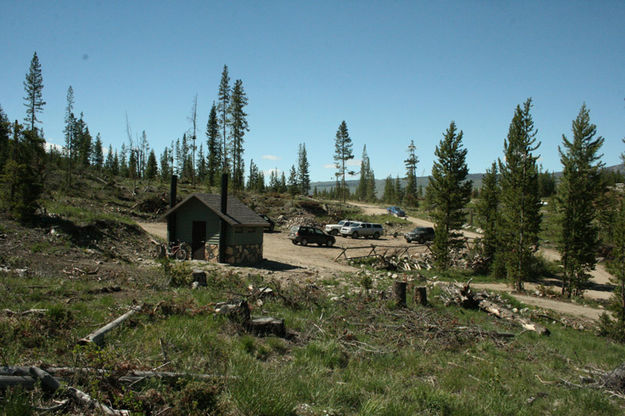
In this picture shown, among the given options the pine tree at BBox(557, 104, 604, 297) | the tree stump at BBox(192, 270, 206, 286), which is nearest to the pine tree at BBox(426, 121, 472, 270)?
the pine tree at BBox(557, 104, 604, 297)

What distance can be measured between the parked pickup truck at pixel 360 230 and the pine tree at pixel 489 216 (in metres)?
12.5

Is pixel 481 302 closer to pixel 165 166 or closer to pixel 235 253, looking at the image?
pixel 235 253

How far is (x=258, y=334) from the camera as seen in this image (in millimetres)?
7520

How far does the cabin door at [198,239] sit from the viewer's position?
20.8m

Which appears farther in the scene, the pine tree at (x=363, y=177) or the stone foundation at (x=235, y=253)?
the pine tree at (x=363, y=177)

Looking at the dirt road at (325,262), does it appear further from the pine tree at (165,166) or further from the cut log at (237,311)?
the pine tree at (165,166)

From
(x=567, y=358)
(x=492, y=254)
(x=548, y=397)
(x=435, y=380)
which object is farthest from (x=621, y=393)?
(x=492, y=254)

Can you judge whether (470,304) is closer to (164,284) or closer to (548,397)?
(548,397)

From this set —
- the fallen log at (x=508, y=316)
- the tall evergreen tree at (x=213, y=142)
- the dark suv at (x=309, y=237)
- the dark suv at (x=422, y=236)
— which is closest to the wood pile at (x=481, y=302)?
the fallen log at (x=508, y=316)

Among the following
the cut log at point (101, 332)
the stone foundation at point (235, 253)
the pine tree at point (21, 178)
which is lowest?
the stone foundation at point (235, 253)

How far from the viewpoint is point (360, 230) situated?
41281 mm

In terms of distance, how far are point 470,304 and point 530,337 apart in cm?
319

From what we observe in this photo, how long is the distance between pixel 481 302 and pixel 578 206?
1664 centimetres

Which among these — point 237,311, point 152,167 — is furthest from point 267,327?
point 152,167
